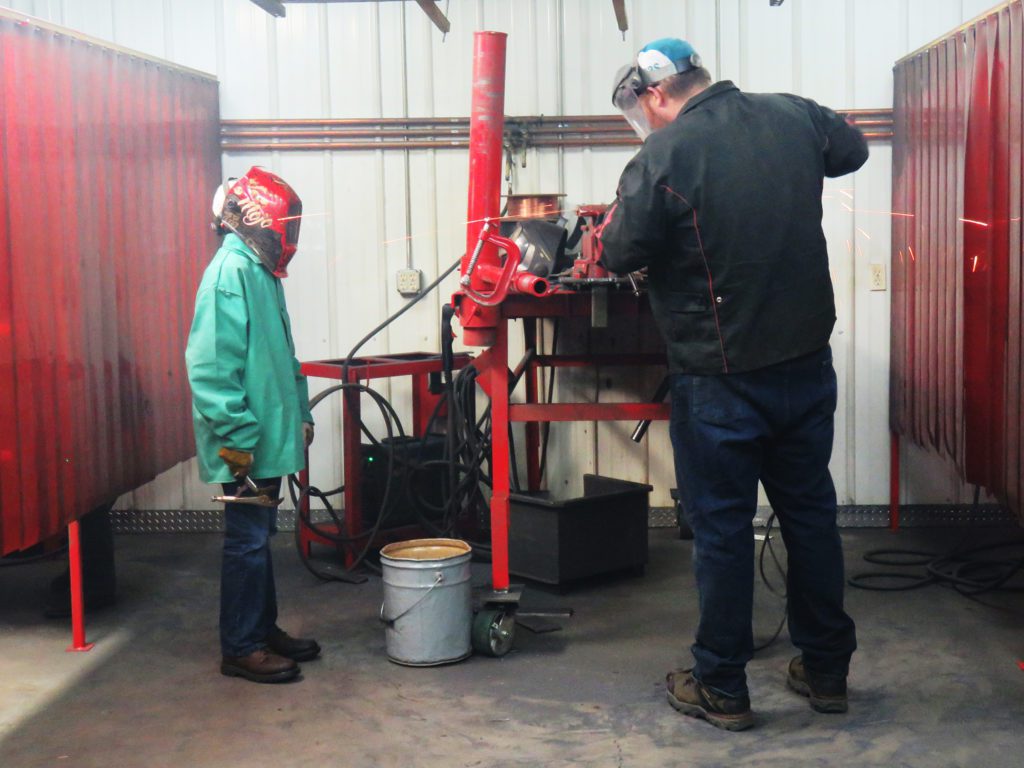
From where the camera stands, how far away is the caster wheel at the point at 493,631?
359cm

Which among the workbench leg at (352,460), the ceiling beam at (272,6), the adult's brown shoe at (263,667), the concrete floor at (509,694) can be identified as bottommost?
the concrete floor at (509,694)

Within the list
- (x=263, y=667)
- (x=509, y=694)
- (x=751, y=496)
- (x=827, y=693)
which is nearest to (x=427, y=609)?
(x=509, y=694)

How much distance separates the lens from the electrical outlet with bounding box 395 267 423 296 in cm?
538

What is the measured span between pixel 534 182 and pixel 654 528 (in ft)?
6.21

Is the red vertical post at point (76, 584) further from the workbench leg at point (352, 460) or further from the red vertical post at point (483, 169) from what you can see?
the red vertical post at point (483, 169)

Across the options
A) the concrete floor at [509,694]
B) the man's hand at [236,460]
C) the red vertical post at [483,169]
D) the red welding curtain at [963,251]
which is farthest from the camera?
the red vertical post at [483,169]

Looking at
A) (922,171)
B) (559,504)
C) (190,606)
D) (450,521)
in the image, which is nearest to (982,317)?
(922,171)

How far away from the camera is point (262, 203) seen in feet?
11.2

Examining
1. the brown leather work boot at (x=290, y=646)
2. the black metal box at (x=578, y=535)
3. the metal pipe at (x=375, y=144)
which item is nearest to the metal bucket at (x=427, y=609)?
the brown leather work boot at (x=290, y=646)

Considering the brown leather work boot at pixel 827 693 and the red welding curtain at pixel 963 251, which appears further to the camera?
the red welding curtain at pixel 963 251

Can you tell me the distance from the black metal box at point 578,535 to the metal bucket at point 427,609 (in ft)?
2.53

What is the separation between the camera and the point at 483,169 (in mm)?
3805

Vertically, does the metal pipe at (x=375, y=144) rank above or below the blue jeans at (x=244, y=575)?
above

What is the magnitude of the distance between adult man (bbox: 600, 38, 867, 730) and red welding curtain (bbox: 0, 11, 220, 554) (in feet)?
6.34
